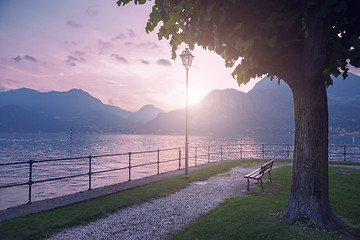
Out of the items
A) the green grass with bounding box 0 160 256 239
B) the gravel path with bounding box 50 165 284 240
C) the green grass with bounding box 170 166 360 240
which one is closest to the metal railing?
the green grass with bounding box 0 160 256 239

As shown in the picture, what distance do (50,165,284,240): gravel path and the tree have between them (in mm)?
2762

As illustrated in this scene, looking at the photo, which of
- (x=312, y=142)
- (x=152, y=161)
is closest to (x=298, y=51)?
(x=312, y=142)

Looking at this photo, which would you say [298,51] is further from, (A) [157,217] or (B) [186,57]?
(B) [186,57]

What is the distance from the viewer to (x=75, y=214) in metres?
6.34

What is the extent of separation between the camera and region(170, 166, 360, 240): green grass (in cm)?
475

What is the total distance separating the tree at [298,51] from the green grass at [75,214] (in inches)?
194

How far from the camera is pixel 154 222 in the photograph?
6.03 m

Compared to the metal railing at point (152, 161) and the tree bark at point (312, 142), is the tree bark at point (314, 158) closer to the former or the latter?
the tree bark at point (312, 142)

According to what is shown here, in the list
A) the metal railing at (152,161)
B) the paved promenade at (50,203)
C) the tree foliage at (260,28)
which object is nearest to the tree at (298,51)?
the tree foliage at (260,28)

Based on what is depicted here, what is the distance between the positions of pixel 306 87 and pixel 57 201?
8086mm

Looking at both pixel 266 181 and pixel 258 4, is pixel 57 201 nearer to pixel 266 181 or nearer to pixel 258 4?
pixel 258 4

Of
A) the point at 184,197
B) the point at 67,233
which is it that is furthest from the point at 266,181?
the point at 67,233

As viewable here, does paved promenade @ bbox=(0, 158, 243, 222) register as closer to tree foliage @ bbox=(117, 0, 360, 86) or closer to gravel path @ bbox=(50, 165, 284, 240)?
gravel path @ bbox=(50, 165, 284, 240)

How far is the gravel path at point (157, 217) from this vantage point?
530cm
